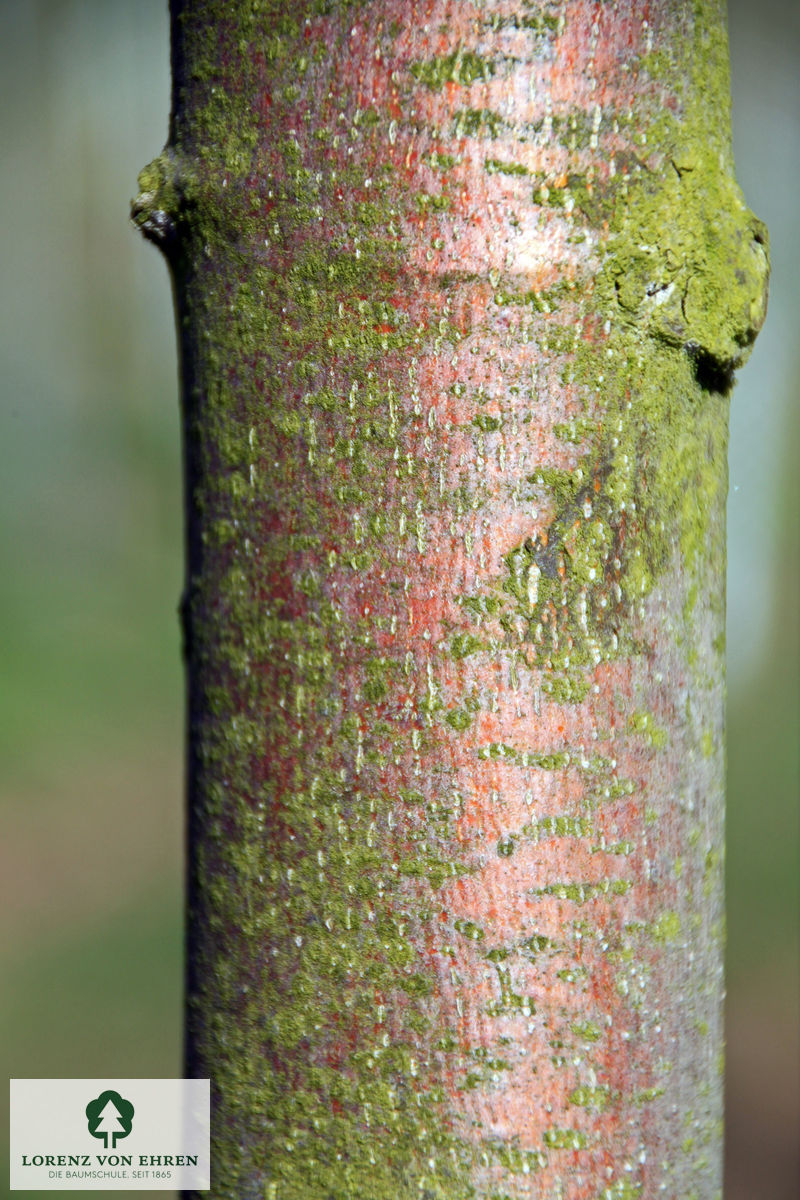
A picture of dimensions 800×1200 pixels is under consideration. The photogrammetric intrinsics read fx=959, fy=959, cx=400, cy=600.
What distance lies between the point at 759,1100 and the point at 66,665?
15.9 feet

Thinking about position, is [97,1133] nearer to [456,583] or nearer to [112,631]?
[456,583]

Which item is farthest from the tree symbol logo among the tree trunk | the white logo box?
the tree trunk

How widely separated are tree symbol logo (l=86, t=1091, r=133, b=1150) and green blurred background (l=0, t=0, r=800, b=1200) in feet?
3.31

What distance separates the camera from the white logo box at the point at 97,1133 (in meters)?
0.92

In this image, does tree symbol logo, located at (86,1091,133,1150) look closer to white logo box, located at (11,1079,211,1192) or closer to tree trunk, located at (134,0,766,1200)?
white logo box, located at (11,1079,211,1192)

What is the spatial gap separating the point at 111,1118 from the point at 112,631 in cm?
624

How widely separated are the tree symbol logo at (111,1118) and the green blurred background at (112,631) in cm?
101

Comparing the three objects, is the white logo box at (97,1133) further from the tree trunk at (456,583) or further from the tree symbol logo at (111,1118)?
the tree trunk at (456,583)

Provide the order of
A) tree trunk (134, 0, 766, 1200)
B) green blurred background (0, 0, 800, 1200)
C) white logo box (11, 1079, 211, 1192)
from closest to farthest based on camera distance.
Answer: tree trunk (134, 0, 766, 1200) → white logo box (11, 1079, 211, 1192) → green blurred background (0, 0, 800, 1200)

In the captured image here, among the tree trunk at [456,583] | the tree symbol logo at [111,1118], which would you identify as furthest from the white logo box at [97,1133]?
the tree trunk at [456,583]

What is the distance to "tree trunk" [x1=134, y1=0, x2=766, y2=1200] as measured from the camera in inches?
21.2

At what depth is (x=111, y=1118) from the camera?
96cm

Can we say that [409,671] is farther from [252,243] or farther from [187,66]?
[187,66]

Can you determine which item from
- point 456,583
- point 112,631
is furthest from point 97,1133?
point 112,631
